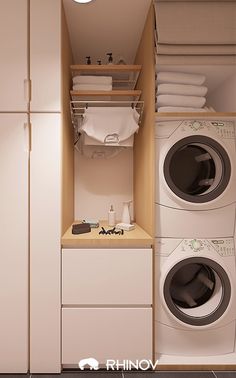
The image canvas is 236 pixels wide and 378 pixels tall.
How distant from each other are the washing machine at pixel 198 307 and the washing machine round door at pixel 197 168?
1.12 ft

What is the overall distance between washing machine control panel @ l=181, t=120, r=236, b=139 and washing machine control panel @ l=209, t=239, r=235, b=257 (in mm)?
713

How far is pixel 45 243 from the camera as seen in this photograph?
5.56 ft

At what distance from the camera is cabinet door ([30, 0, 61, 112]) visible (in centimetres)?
169

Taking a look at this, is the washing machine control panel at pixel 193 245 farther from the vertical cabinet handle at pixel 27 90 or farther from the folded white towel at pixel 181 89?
the vertical cabinet handle at pixel 27 90

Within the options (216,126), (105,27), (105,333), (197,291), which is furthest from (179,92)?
(105,333)

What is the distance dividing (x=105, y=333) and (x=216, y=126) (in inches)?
61.4

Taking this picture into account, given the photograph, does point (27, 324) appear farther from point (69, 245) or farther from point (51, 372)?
point (69, 245)

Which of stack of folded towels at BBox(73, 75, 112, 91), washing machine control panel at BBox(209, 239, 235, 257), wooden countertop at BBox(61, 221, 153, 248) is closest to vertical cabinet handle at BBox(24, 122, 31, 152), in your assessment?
stack of folded towels at BBox(73, 75, 112, 91)

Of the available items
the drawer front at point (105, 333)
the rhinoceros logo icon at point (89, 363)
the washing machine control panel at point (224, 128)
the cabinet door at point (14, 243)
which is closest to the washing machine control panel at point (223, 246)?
the drawer front at point (105, 333)

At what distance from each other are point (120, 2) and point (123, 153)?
118 cm

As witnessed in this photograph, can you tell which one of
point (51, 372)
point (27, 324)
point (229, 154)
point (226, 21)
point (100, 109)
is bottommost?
point (51, 372)

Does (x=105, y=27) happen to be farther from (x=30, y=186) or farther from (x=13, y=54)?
(x=30, y=186)

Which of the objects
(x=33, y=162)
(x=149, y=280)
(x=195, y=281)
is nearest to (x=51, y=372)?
(x=149, y=280)

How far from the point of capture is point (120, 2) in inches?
69.8
